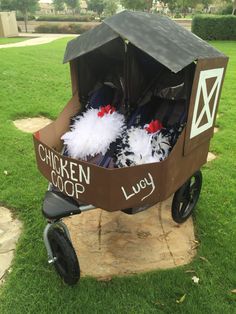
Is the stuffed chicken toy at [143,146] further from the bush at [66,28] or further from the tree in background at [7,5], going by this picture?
the tree in background at [7,5]

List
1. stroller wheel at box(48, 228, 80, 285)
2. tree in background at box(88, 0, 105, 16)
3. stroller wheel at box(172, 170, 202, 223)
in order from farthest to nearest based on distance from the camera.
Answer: tree in background at box(88, 0, 105, 16), stroller wheel at box(172, 170, 202, 223), stroller wheel at box(48, 228, 80, 285)

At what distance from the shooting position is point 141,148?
256cm

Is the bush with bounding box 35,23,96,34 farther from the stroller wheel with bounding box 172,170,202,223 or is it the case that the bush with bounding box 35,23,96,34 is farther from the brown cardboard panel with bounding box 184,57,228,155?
the brown cardboard panel with bounding box 184,57,228,155

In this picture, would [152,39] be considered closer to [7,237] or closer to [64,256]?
[64,256]

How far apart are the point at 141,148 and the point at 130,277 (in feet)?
3.30

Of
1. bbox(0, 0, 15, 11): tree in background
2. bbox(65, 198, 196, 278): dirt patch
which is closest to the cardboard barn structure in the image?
bbox(65, 198, 196, 278): dirt patch

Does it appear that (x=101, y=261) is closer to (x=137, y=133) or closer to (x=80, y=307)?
(x=80, y=307)

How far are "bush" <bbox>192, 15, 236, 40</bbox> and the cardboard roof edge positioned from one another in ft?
58.3

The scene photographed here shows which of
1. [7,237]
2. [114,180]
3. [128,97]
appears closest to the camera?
[114,180]

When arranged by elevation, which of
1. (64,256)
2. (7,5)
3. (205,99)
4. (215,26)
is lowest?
(7,5)

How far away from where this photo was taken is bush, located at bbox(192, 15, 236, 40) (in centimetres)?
1855

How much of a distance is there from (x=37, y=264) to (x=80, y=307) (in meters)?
0.56

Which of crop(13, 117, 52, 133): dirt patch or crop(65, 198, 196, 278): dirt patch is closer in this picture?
crop(65, 198, 196, 278): dirt patch

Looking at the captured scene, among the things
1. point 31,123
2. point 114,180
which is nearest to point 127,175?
point 114,180
